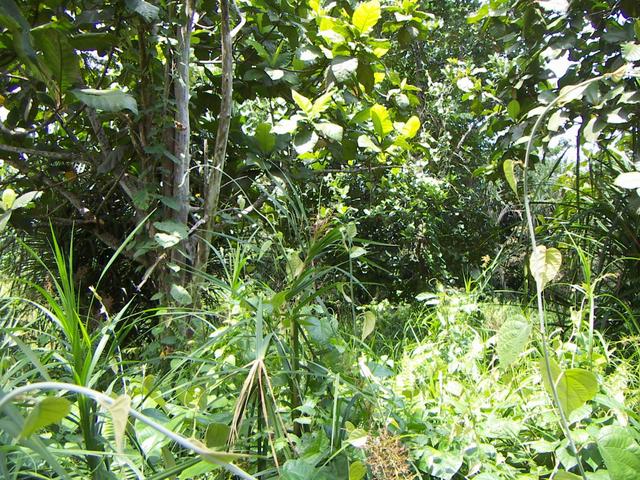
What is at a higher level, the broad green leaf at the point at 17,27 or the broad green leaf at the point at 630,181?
the broad green leaf at the point at 17,27

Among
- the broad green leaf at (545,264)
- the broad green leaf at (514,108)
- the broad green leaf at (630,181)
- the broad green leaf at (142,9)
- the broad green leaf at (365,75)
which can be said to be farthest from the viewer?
the broad green leaf at (514,108)

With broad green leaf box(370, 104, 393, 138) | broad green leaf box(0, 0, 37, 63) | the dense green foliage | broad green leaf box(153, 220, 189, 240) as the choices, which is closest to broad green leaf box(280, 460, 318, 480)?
the dense green foliage

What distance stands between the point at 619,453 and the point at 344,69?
4.87 ft

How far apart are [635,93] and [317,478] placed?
177cm

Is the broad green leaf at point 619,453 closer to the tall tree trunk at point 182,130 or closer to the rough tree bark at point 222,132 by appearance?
the rough tree bark at point 222,132

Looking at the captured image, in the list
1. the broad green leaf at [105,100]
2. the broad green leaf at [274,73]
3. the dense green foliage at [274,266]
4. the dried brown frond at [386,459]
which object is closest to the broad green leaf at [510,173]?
the dense green foliage at [274,266]

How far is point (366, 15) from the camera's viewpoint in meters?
1.97

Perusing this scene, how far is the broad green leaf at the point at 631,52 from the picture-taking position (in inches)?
74.4

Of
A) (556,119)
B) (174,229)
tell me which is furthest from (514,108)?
(174,229)

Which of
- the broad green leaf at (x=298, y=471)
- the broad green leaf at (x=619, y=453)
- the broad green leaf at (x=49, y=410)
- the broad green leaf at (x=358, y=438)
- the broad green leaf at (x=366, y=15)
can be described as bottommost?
the broad green leaf at (x=298, y=471)

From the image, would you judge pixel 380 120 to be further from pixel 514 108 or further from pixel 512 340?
pixel 512 340

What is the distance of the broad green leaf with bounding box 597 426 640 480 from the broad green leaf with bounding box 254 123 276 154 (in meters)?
1.51

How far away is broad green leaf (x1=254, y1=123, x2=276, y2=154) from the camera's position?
7.02 feet

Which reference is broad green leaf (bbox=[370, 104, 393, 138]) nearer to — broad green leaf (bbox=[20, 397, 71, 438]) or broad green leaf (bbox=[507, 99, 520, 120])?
broad green leaf (bbox=[507, 99, 520, 120])
